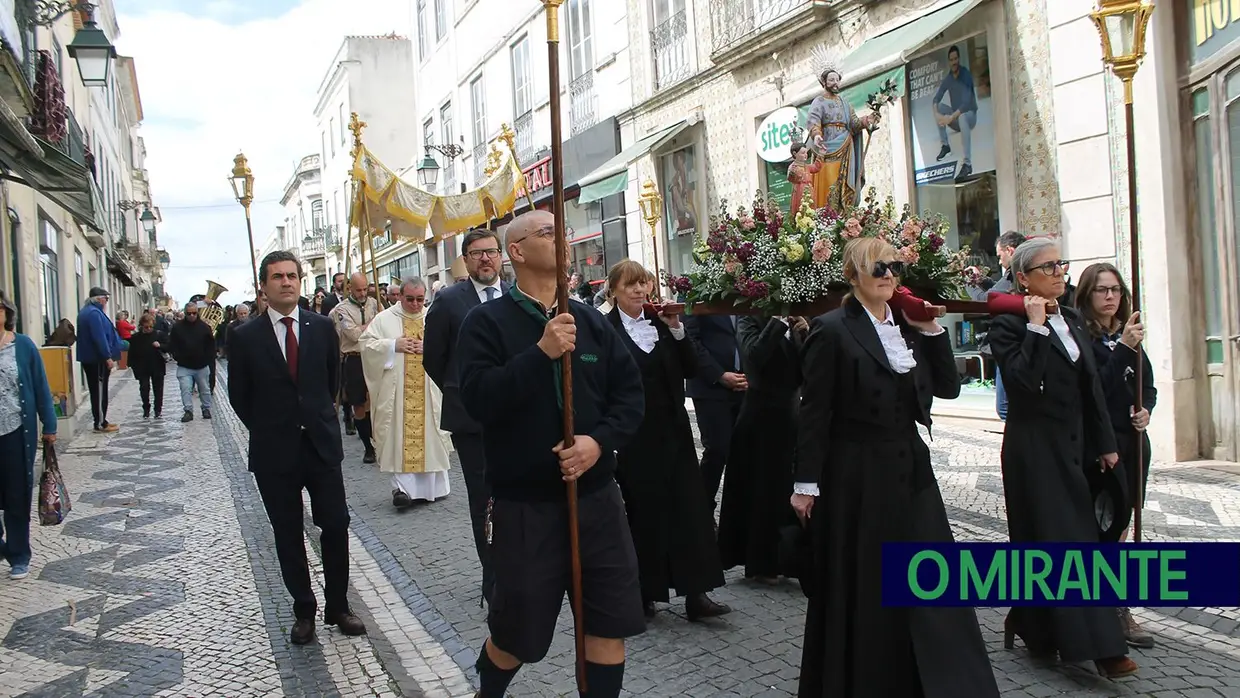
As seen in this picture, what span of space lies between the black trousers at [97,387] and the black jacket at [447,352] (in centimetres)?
1107

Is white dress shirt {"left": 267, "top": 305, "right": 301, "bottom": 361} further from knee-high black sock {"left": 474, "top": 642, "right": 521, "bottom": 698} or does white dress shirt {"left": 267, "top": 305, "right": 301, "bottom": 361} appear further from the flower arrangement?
knee-high black sock {"left": 474, "top": 642, "right": 521, "bottom": 698}

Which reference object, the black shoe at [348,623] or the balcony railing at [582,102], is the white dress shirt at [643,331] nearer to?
the black shoe at [348,623]

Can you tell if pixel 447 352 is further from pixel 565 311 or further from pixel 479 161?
pixel 479 161

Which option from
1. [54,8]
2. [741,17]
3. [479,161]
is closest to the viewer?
[54,8]

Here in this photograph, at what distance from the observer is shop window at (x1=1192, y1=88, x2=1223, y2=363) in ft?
27.6

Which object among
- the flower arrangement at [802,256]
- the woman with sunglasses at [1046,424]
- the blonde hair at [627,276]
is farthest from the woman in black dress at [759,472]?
the woman with sunglasses at [1046,424]

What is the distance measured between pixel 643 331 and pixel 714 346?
861 millimetres

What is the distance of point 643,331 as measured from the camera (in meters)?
5.23

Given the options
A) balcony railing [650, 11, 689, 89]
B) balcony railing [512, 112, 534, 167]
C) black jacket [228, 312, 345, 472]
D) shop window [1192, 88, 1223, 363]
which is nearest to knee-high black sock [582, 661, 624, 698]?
black jacket [228, 312, 345, 472]

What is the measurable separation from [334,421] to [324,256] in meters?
56.1

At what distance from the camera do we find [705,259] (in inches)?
204

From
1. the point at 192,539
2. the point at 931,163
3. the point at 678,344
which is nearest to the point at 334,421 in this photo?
the point at 678,344

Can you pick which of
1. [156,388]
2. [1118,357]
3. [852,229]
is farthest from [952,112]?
[156,388]

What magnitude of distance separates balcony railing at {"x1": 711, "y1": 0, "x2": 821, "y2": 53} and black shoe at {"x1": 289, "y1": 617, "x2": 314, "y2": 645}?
1079 centimetres
